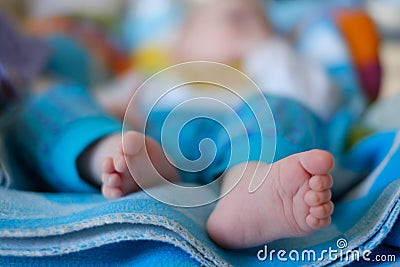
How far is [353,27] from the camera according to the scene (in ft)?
3.61

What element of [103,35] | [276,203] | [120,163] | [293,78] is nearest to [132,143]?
[120,163]

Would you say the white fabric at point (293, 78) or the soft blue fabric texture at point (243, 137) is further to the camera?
the white fabric at point (293, 78)

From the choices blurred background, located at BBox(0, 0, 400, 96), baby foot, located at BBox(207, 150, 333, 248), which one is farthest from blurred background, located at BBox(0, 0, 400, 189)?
baby foot, located at BBox(207, 150, 333, 248)

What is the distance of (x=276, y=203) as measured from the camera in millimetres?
488

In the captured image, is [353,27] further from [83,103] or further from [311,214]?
[311,214]

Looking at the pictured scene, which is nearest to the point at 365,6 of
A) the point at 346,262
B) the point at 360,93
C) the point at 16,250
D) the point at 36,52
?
the point at 360,93

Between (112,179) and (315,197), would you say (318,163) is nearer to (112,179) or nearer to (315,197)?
(315,197)

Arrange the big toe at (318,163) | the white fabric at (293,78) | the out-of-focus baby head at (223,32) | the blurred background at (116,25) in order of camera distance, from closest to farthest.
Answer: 1. the big toe at (318,163)
2. the white fabric at (293,78)
3. the out-of-focus baby head at (223,32)
4. the blurred background at (116,25)

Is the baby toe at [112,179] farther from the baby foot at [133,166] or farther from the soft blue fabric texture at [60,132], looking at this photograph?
the soft blue fabric texture at [60,132]

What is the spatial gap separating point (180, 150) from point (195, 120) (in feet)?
0.30

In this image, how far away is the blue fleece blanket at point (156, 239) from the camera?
1.63 feet

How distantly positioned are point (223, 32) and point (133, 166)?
0.57m

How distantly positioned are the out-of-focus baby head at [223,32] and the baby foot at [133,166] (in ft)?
1.66

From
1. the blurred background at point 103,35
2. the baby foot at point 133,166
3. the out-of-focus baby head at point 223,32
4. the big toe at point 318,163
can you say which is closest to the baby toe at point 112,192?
the baby foot at point 133,166
